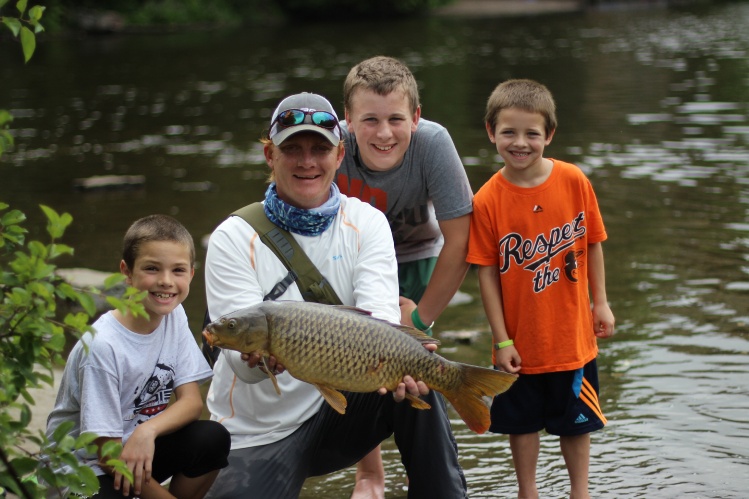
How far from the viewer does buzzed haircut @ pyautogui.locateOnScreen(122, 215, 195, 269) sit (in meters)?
4.16

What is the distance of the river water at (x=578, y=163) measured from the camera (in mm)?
5523

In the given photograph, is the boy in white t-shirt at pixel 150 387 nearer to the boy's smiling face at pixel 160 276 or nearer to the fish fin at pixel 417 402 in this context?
the boy's smiling face at pixel 160 276

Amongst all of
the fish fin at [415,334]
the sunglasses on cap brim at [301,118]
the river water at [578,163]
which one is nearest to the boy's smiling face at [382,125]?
the sunglasses on cap brim at [301,118]

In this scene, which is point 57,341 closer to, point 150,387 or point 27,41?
point 27,41

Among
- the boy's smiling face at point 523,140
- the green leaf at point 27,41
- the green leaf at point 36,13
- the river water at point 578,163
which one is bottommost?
the river water at point 578,163

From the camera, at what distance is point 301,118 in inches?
165

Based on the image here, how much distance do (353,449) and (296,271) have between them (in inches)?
28.8

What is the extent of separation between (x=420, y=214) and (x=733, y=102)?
14.1 meters

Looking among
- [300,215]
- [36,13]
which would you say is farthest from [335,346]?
[36,13]

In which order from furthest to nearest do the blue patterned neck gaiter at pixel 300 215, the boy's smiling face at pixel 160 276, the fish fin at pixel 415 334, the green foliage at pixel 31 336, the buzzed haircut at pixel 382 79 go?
the buzzed haircut at pixel 382 79 → the blue patterned neck gaiter at pixel 300 215 → the boy's smiling face at pixel 160 276 → the fish fin at pixel 415 334 → the green foliage at pixel 31 336

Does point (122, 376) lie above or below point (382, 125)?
below

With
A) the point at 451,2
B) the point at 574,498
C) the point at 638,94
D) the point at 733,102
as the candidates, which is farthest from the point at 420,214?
the point at 451,2

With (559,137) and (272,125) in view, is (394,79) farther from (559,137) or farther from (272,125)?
(559,137)

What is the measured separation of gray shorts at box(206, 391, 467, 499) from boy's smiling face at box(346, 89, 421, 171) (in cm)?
108
